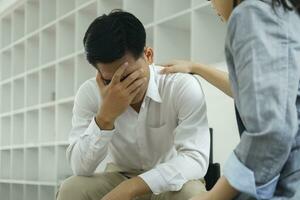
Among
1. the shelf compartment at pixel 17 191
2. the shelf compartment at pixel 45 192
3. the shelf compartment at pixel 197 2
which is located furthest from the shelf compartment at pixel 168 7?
the shelf compartment at pixel 17 191

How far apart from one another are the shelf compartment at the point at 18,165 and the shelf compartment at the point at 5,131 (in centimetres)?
25

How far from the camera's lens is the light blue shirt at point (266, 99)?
30.4 inches

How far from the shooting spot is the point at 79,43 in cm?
319

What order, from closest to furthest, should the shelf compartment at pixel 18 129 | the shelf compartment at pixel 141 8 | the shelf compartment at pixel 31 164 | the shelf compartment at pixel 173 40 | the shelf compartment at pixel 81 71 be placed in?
the shelf compartment at pixel 173 40, the shelf compartment at pixel 141 8, the shelf compartment at pixel 81 71, the shelf compartment at pixel 31 164, the shelf compartment at pixel 18 129

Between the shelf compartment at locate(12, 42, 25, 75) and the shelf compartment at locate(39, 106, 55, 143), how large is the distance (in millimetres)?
656

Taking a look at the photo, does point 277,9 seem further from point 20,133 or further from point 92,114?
point 20,133

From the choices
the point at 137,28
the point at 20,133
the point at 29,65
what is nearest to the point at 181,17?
the point at 137,28

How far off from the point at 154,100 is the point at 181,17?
0.89 m

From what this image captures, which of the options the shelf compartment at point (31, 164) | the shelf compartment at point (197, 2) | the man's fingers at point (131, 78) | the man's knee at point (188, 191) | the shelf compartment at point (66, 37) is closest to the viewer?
the man's knee at point (188, 191)

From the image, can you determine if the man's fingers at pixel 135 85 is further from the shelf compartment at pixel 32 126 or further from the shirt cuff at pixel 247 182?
the shelf compartment at pixel 32 126

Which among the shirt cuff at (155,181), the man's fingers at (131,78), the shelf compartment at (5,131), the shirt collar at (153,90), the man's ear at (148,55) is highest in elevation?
the man's ear at (148,55)

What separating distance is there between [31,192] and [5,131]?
2.49 ft

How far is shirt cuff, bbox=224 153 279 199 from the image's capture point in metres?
0.80

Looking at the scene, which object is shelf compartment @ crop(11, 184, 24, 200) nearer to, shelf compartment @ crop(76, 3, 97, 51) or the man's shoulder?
shelf compartment @ crop(76, 3, 97, 51)
